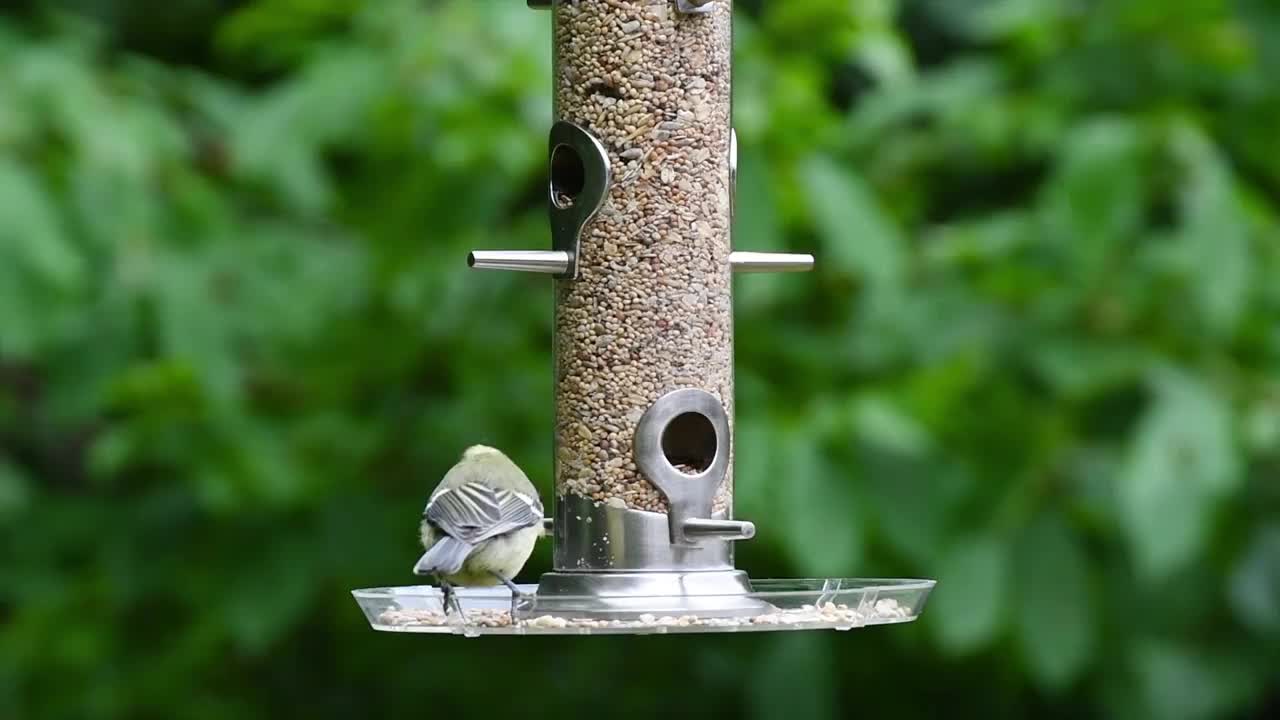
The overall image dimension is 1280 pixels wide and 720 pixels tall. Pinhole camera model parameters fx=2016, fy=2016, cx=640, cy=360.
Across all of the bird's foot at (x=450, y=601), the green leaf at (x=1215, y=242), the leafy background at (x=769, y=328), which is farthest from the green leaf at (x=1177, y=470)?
the bird's foot at (x=450, y=601)

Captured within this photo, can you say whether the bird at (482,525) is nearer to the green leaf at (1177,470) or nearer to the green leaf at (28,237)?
the green leaf at (28,237)

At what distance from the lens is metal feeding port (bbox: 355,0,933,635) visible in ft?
11.9

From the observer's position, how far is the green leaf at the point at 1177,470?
5.53 meters

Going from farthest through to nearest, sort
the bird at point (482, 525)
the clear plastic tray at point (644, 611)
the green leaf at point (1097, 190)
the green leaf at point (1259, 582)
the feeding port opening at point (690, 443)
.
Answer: the green leaf at point (1259, 582) → the green leaf at point (1097, 190) → the feeding port opening at point (690, 443) → the bird at point (482, 525) → the clear plastic tray at point (644, 611)

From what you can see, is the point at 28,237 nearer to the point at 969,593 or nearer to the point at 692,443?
the point at 692,443

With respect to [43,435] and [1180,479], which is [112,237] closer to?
[43,435]

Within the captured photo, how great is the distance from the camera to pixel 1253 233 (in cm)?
577

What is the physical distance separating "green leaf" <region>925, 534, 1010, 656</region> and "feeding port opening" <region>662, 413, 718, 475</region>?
2.35 metres

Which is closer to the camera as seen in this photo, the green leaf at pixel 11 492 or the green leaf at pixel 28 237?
the green leaf at pixel 28 237

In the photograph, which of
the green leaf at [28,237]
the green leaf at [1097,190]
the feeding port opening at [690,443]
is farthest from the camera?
the green leaf at [1097,190]

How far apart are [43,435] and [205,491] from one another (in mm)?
1612

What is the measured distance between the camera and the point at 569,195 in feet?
12.6

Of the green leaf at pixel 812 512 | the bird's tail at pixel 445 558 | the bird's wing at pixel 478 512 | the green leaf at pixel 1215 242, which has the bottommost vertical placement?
the green leaf at pixel 812 512

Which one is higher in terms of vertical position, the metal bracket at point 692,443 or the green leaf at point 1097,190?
the green leaf at point 1097,190
